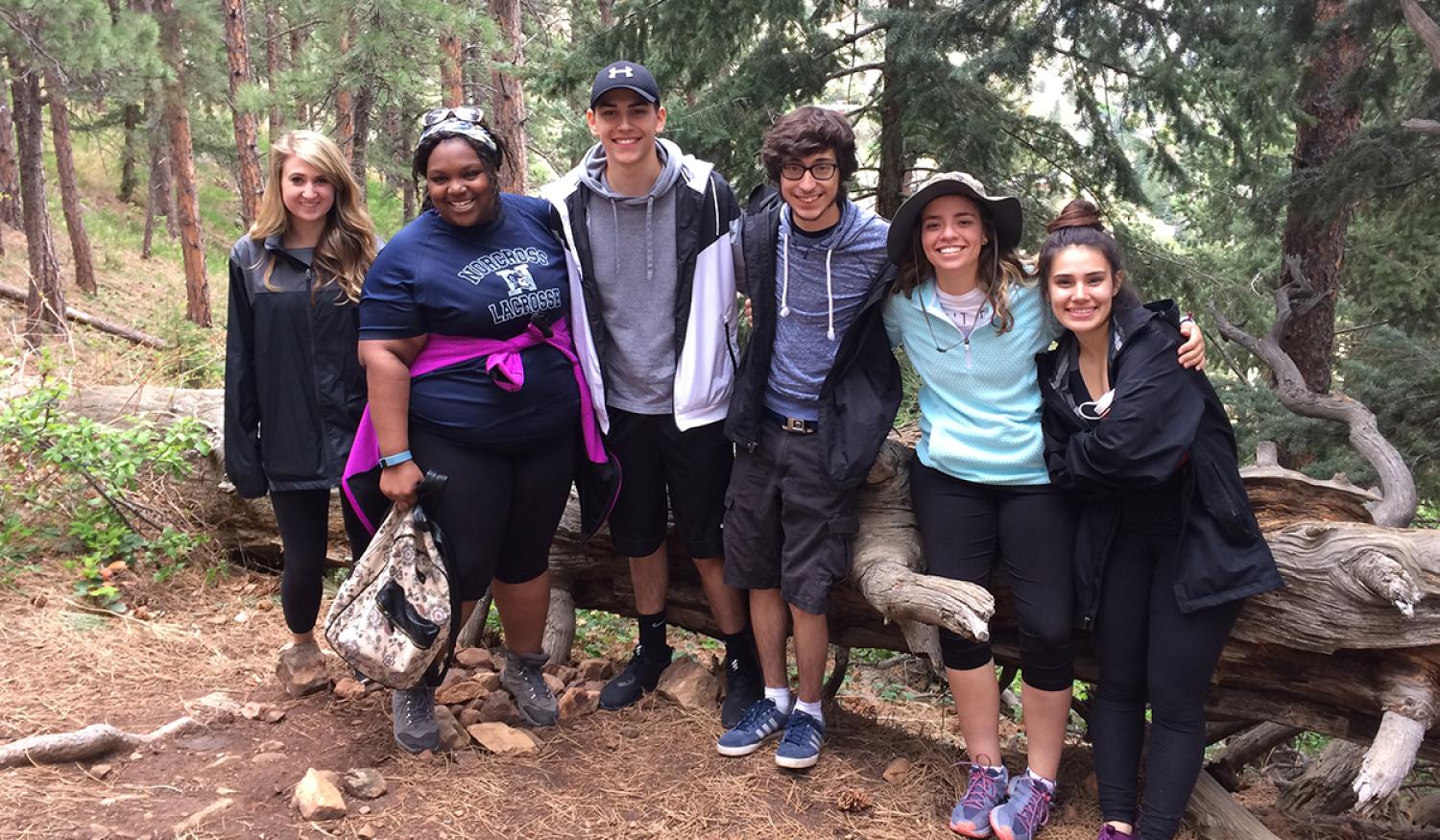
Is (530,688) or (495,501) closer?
(495,501)

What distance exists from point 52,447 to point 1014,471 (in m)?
5.54

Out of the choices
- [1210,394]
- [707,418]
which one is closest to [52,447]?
[707,418]

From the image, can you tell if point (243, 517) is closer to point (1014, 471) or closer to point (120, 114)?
point (1014, 471)

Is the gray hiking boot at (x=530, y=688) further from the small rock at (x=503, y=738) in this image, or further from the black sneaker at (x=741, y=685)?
the black sneaker at (x=741, y=685)

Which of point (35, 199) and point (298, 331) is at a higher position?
point (35, 199)

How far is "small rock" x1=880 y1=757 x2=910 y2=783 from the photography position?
379 cm

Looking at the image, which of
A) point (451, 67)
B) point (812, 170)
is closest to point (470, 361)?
point (812, 170)

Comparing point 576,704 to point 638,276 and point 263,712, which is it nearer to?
point 263,712

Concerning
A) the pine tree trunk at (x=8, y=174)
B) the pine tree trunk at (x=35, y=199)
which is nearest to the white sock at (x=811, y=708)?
the pine tree trunk at (x=35, y=199)

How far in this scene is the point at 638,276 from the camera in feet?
12.4

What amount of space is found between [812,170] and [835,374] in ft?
2.39

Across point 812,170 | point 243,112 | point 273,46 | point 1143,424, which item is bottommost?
point 1143,424

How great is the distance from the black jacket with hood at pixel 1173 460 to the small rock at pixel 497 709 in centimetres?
242

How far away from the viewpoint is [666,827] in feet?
11.3
